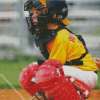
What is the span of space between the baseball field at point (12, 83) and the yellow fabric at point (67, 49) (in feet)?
3.40

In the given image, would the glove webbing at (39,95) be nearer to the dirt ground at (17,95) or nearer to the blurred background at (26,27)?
the dirt ground at (17,95)

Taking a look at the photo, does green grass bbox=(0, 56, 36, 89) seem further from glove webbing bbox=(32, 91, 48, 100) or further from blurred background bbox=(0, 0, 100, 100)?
glove webbing bbox=(32, 91, 48, 100)

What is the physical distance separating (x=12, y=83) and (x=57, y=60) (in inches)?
73.5

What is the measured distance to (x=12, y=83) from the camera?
13.9 feet

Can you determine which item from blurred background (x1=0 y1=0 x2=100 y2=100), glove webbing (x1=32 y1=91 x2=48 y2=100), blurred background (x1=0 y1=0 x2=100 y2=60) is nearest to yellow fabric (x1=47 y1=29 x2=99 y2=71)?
glove webbing (x1=32 y1=91 x2=48 y2=100)

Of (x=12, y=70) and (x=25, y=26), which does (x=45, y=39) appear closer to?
(x=12, y=70)

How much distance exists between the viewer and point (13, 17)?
700 cm

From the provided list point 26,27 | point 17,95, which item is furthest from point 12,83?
point 26,27

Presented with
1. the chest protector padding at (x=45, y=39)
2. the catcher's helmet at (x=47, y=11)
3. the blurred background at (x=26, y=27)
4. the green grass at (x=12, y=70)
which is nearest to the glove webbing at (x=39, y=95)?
the chest protector padding at (x=45, y=39)

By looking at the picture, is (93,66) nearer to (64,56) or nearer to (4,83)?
(64,56)

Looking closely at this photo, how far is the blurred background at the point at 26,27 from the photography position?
671cm

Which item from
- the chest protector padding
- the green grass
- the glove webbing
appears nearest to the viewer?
the chest protector padding

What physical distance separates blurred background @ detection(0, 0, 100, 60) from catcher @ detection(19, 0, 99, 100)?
3788 mm

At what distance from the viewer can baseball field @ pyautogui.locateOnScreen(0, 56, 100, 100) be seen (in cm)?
367
